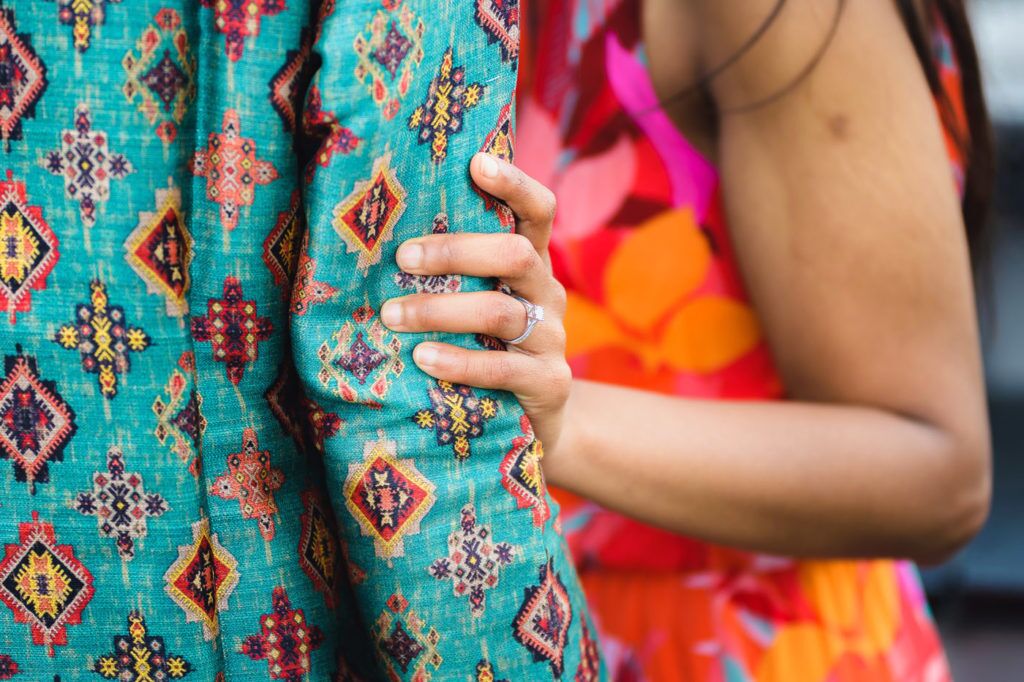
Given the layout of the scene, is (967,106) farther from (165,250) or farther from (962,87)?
(165,250)

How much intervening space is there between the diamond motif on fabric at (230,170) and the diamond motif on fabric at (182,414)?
0.28ft

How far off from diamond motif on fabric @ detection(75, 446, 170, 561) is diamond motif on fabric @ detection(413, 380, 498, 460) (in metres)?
0.16

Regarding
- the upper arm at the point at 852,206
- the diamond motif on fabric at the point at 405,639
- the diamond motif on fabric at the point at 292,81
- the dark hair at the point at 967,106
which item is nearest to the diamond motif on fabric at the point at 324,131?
the diamond motif on fabric at the point at 292,81

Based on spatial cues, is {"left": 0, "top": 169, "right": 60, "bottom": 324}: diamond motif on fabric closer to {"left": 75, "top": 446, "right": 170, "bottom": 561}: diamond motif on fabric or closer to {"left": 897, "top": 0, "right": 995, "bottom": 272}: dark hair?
{"left": 75, "top": 446, "right": 170, "bottom": 561}: diamond motif on fabric

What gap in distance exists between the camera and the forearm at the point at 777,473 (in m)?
0.70

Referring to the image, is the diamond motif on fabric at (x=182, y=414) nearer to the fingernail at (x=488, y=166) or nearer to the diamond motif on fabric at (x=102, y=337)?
the diamond motif on fabric at (x=102, y=337)

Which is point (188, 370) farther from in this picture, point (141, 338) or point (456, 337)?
point (456, 337)

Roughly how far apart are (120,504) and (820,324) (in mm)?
547

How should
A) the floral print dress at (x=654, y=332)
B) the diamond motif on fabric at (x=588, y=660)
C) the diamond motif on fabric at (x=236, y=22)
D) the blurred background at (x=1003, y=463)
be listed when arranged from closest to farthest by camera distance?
1. the diamond motif on fabric at (x=236, y=22)
2. the diamond motif on fabric at (x=588, y=660)
3. the floral print dress at (x=654, y=332)
4. the blurred background at (x=1003, y=463)

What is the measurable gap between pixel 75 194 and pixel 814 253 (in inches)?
21.4

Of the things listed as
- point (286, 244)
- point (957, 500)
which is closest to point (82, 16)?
point (286, 244)

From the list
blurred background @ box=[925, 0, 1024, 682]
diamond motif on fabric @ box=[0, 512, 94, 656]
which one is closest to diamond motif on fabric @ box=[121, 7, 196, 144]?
diamond motif on fabric @ box=[0, 512, 94, 656]

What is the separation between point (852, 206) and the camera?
699 mm

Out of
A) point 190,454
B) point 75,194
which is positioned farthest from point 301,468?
point 75,194
